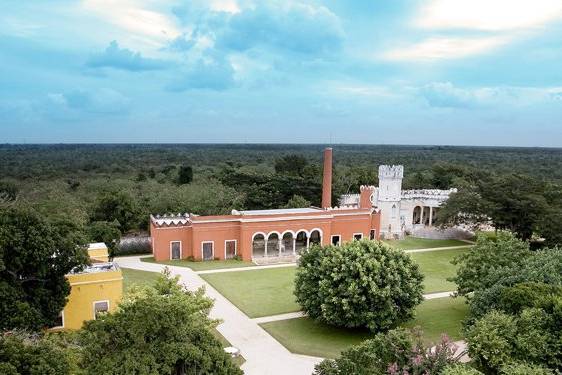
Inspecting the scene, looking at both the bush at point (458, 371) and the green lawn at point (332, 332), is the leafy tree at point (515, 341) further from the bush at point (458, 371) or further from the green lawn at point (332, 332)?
the green lawn at point (332, 332)

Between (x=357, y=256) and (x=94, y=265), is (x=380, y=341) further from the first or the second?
(x=94, y=265)

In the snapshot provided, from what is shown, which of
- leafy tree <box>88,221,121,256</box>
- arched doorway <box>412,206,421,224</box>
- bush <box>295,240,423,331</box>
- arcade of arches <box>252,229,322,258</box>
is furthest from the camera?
arched doorway <box>412,206,421,224</box>

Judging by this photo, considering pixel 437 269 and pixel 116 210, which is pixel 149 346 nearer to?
pixel 437 269

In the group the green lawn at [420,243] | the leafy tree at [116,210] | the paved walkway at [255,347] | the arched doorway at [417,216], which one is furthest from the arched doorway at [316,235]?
the arched doorway at [417,216]

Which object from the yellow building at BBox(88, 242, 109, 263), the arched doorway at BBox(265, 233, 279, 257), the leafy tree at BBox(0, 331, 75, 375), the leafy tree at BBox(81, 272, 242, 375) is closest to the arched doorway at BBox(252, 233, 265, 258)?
the arched doorway at BBox(265, 233, 279, 257)

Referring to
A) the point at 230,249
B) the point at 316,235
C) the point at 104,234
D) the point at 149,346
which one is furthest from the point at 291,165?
the point at 149,346

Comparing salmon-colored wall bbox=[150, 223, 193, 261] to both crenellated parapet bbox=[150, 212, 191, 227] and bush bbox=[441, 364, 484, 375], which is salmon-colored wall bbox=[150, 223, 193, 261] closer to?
crenellated parapet bbox=[150, 212, 191, 227]
